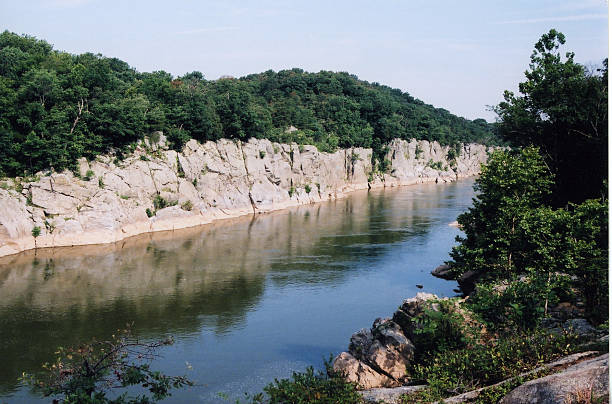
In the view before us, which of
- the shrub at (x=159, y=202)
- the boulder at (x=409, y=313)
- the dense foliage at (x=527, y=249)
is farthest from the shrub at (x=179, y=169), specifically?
the boulder at (x=409, y=313)

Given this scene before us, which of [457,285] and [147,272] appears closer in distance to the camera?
[457,285]

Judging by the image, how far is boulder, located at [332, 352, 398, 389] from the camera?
15.7m

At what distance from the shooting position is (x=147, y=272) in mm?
31656

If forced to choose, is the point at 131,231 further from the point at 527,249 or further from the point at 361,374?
the point at 527,249

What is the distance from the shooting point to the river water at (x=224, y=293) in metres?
19.8

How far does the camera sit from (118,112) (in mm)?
43125

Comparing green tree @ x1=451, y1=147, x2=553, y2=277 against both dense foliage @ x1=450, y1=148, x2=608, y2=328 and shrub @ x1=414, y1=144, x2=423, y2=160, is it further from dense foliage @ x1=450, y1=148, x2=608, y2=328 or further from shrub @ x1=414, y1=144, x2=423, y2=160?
shrub @ x1=414, y1=144, x2=423, y2=160

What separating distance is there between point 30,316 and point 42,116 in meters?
19.7

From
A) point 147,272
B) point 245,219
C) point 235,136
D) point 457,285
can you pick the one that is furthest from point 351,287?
point 235,136

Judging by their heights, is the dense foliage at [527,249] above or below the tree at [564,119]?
below

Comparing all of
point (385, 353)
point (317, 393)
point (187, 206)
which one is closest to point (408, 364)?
point (385, 353)

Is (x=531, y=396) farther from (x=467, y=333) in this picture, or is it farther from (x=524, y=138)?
(x=524, y=138)

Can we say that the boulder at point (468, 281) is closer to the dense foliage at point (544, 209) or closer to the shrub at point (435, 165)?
the dense foliage at point (544, 209)

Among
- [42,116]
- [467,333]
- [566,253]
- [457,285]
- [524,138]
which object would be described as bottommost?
[457,285]
